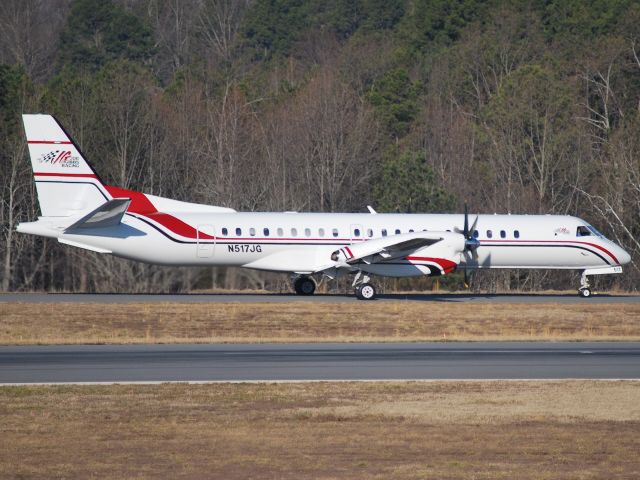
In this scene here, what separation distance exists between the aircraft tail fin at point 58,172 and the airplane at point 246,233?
0.03 meters

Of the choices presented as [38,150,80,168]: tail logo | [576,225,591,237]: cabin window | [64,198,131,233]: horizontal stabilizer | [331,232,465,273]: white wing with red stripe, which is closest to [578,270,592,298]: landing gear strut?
[576,225,591,237]: cabin window

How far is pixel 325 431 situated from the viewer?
15852mm

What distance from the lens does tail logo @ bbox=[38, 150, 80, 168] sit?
35.9 m

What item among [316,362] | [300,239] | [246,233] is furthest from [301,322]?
[316,362]

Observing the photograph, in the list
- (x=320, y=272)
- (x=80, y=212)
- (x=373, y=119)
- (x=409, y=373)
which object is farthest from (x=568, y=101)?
(x=409, y=373)

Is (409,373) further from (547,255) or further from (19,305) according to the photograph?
(547,255)

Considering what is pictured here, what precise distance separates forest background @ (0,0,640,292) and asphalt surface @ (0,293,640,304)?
6.26 meters

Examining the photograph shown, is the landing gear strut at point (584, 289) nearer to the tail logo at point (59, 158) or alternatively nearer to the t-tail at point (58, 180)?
the t-tail at point (58, 180)

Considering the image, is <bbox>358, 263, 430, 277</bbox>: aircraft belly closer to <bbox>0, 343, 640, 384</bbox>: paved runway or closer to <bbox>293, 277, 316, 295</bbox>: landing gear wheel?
<bbox>293, 277, 316, 295</bbox>: landing gear wheel

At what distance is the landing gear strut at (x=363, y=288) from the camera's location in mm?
37250

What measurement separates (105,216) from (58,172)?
241cm

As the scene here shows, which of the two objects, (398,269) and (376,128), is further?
(376,128)

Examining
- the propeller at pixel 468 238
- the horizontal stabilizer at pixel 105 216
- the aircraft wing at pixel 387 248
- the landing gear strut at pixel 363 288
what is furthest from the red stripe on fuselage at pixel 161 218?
the propeller at pixel 468 238

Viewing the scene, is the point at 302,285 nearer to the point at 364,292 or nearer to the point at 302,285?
the point at 302,285
